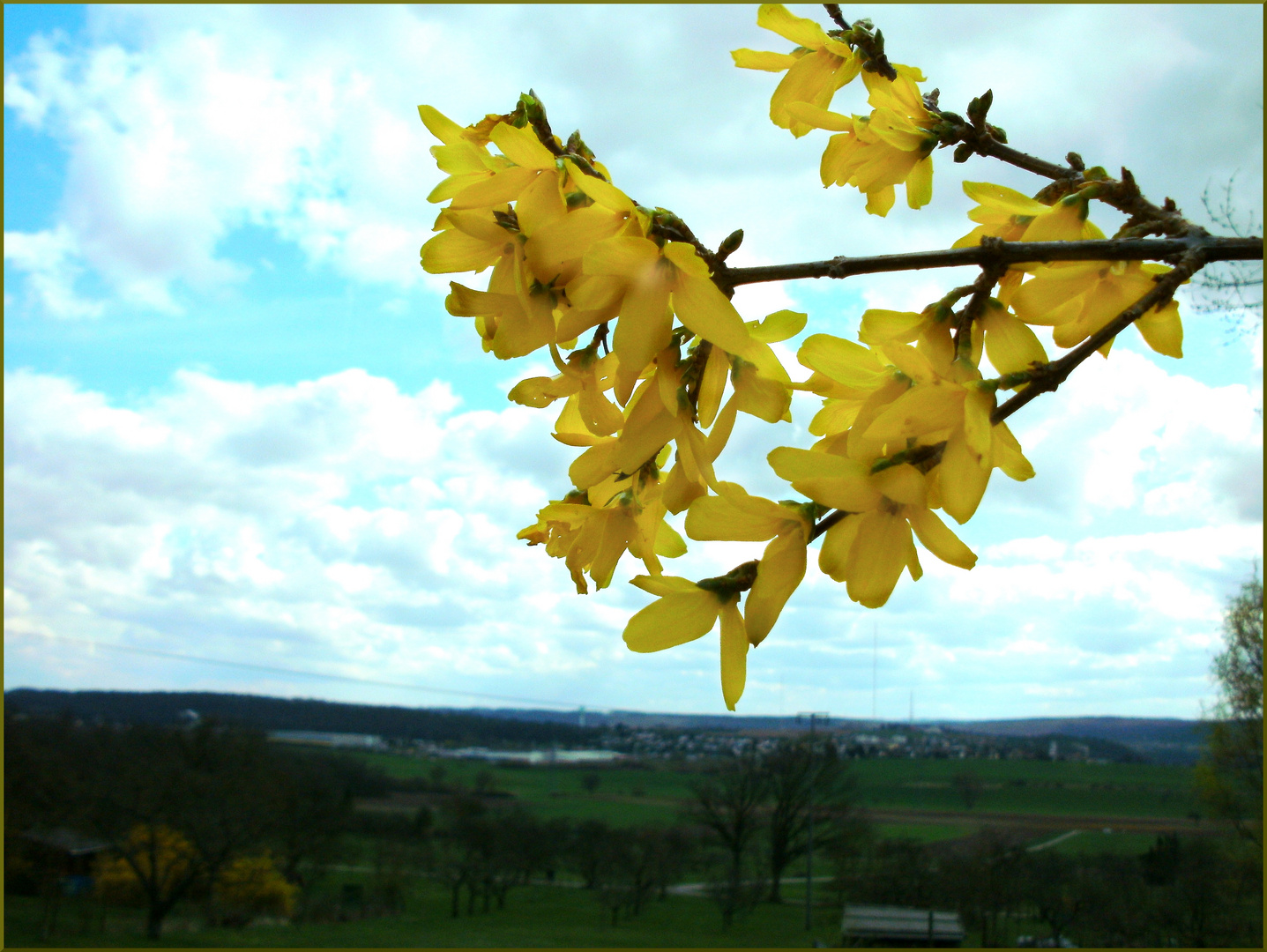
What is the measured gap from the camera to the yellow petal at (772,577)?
547 mm

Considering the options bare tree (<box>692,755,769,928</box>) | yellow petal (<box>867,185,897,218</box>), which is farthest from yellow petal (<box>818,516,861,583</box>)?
bare tree (<box>692,755,769,928</box>)

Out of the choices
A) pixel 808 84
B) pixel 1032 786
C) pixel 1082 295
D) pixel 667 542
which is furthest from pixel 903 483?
pixel 1032 786

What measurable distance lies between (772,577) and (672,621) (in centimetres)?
7

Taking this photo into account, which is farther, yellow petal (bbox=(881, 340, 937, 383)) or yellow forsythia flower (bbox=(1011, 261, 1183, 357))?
yellow forsythia flower (bbox=(1011, 261, 1183, 357))

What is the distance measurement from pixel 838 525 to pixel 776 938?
3111 cm

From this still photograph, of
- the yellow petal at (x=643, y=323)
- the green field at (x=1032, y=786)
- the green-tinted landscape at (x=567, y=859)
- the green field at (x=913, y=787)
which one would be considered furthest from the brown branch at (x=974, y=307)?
the green field at (x=1032, y=786)

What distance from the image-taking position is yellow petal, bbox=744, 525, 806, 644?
1.79ft

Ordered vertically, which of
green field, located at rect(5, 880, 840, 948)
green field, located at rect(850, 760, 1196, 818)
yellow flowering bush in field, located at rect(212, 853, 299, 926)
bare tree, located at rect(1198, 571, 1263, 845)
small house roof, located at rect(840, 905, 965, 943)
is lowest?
green field, located at rect(5, 880, 840, 948)

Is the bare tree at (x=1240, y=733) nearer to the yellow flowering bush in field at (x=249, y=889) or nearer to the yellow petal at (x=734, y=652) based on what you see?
the yellow petal at (x=734, y=652)

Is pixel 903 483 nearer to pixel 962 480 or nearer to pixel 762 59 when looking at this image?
pixel 962 480

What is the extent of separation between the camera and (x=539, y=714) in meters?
56.7

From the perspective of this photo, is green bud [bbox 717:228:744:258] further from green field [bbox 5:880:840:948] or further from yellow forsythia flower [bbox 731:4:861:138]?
green field [bbox 5:880:840:948]

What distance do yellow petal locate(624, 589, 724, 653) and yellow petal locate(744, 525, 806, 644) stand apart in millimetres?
24

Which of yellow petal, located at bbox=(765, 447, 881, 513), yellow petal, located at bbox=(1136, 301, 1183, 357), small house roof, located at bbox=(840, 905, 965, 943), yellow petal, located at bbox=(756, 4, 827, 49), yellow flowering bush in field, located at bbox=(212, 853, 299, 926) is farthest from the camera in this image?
yellow flowering bush in field, located at bbox=(212, 853, 299, 926)
